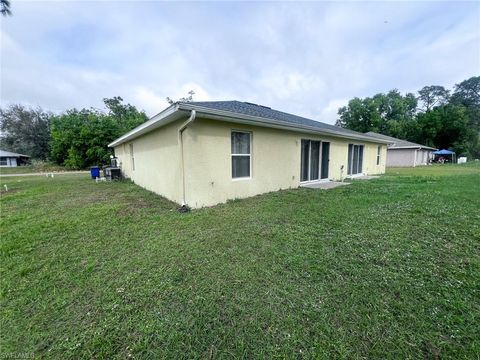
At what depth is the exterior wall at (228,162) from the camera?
16.6ft

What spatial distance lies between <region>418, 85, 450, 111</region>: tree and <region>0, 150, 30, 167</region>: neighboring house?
262ft

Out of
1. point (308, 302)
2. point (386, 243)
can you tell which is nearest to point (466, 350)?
point (308, 302)

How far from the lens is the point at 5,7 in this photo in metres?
4.43

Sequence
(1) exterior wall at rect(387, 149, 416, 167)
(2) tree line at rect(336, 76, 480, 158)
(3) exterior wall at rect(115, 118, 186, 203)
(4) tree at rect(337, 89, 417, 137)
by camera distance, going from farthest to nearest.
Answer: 1. (4) tree at rect(337, 89, 417, 137)
2. (2) tree line at rect(336, 76, 480, 158)
3. (1) exterior wall at rect(387, 149, 416, 167)
4. (3) exterior wall at rect(115, 118, 186, 203)

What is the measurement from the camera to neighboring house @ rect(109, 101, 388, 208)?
5027 millimetres

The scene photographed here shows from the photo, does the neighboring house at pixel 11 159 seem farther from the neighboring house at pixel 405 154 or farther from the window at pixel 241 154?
the neighboring house at pixel 405 154

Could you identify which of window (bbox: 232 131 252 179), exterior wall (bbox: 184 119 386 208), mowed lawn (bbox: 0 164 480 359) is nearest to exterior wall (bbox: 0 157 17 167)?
mowed lawn (bbox: 0 164 480 359)

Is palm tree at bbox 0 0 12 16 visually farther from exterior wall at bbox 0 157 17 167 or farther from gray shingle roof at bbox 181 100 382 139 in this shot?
exterior wall at bbox 0 157 17 167

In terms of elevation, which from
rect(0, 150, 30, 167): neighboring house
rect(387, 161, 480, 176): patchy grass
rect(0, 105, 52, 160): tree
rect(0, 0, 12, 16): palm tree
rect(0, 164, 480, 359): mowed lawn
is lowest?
rect(0, 164, 480, 359): mowed lawn

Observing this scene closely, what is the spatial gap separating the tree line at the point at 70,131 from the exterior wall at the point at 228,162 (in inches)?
848

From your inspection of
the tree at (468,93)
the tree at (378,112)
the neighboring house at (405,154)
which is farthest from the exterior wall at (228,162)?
the tree at (468,93)

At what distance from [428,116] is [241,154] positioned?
124 feet

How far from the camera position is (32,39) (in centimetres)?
690

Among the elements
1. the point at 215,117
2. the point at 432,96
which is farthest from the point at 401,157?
the point at 432,96
